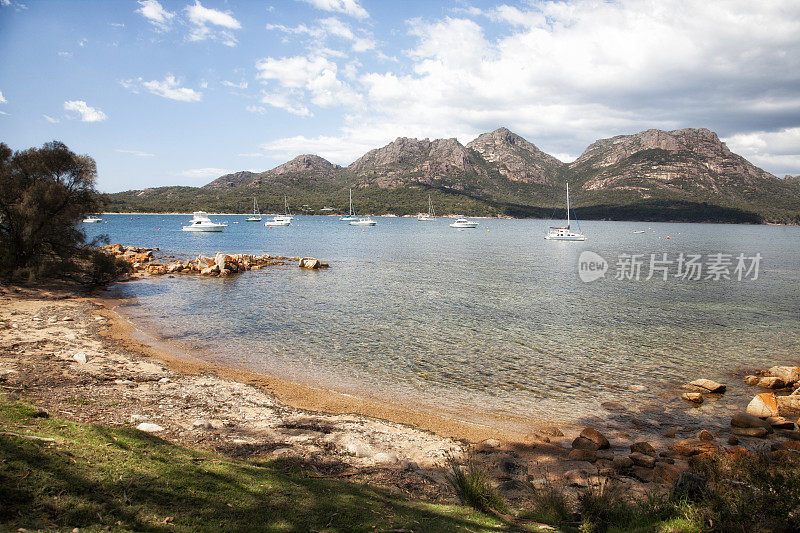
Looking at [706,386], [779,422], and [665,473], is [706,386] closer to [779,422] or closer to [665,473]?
[779,422]

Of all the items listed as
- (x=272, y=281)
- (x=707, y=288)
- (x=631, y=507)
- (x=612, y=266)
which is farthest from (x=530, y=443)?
(x=612, y=266)

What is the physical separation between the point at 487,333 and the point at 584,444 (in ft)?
31.5

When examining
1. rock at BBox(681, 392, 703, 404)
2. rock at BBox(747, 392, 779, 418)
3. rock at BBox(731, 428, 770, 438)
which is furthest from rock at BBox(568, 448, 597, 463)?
rock at BBox(747, 392, 779, 418)

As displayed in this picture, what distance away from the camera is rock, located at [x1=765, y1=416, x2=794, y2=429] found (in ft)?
34.7

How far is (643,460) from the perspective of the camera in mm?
8375

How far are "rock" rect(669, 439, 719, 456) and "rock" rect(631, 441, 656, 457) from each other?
49cm

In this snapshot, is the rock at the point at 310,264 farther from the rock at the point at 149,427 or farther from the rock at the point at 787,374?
the rock at the point at 787,374

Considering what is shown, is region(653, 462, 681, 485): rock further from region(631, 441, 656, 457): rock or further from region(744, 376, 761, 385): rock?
region(744, 376, 761, 385): rock

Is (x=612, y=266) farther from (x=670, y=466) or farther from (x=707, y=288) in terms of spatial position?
(x=670, y=466)

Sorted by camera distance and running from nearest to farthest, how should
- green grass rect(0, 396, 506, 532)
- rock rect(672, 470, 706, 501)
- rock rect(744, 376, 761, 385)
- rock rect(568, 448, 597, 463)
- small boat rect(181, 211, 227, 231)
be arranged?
green grass rect(0, 396, 506, 532) → rock rect(672, 470, 706, 501) → rock rect(568, 448, 597, 463) → rock rect(744, 376, 761, 385) → small boat rect(181, 211, 227, 231)

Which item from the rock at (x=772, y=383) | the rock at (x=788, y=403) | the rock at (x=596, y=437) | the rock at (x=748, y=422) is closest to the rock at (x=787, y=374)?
the rock at (x=772, y=383)

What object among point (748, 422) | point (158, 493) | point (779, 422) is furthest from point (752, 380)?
point (158, 493)

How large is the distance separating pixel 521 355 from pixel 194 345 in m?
12.7

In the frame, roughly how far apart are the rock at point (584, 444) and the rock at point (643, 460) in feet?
2.42
